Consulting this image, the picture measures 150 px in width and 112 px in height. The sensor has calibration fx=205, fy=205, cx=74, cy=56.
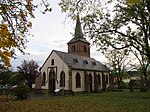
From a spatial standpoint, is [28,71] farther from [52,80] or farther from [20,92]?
[20,92]

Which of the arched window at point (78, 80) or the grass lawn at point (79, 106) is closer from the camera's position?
the grass lawn at point (79, 106)

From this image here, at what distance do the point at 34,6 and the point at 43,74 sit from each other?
38149mm

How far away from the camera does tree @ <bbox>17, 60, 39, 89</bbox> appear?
163ft

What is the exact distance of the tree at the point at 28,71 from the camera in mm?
49750

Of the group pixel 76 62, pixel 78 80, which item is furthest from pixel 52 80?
pixel 76 62

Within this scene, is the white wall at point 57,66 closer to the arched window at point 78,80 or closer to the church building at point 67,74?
the church building at point 67,74

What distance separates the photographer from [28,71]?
165 ft

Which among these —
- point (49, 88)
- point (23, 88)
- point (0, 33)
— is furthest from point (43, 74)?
point (0, 33)

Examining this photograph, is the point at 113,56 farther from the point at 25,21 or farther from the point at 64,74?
the point at 25,21

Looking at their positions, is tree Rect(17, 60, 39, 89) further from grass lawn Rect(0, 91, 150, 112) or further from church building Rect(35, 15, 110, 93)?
grass lawn Rect(0, 91, 150, 112)

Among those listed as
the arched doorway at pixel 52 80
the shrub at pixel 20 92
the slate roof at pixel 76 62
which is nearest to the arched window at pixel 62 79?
the arched doorway at pixel 52 80

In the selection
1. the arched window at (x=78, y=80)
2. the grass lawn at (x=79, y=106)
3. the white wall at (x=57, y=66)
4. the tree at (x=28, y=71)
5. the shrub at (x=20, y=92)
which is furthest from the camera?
the tree at (x=28, y=71)

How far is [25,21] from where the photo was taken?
10.5 meters

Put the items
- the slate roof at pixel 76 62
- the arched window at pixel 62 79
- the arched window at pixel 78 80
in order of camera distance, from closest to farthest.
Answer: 1. the arched window at pixel 62 79
2. the slate roof at pixel 76 62
3. the arched window at pixel 78 80
